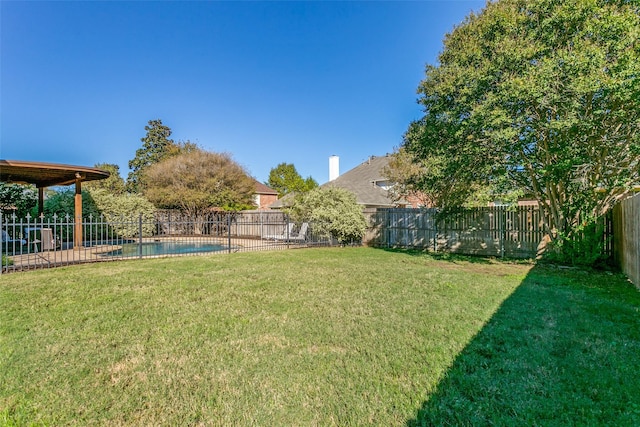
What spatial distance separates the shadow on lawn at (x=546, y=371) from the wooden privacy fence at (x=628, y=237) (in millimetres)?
1642

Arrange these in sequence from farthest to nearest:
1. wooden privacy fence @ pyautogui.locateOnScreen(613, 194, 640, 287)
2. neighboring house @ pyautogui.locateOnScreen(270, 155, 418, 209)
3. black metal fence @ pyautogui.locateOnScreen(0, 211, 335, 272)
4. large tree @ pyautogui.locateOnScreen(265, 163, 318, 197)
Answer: large tree @ pyautogui.locateOnScreen(265, 163, 318, 197) → neighboring house @ pyautogui.locateOnScreen(270, 155, 418, 209) → black metal fence @ pyautogui.locateOnScreen(0, 211, 335, 272) → wooden privacy fence @ pyautogui.locateOnScreen(613, 194, 640, 287)

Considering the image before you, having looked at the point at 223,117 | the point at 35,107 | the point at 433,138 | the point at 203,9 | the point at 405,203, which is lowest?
the point at 405,203

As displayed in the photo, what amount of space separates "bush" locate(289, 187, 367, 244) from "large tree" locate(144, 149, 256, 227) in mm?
9433

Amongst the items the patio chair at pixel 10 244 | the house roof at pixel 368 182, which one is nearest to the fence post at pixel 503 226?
the house roof at pixel 368 182

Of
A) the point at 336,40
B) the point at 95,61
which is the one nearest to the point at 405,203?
the point at 336,40

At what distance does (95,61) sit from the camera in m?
12.1

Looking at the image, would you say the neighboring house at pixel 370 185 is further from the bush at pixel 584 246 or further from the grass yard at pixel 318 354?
the grass yard at pixel 318 354

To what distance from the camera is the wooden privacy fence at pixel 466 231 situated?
10.8 metres

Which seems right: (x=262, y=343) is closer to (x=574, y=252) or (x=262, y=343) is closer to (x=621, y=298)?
(x=621, y=298)

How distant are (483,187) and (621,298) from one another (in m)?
4.23

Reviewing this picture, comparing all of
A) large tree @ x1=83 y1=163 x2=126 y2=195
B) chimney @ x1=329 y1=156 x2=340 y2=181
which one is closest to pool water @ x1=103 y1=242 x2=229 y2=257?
chimney @ x1=329 y1=156 x2=340 y2=181

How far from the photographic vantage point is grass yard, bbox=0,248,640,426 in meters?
2.32

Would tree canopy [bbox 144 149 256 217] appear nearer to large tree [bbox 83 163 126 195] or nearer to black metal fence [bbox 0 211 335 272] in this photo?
black metal fence [bbox 0 211 335 272]

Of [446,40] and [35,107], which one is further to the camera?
[35,107]
